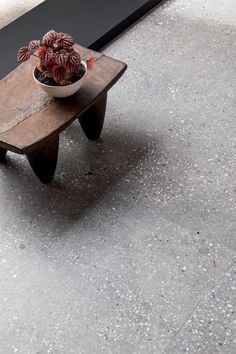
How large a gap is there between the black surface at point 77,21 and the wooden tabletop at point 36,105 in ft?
1.68

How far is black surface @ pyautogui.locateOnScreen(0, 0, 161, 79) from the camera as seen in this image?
285 centimetres

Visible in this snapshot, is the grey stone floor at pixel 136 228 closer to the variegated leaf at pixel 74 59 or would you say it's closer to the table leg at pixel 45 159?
the table leg at pixel 45 159

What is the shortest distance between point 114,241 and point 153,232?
141mm

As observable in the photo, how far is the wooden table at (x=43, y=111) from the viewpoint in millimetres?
2029

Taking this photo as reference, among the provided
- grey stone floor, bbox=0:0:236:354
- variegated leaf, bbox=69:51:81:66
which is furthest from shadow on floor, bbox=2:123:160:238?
variegated leaf, bbox=69:51:81:66

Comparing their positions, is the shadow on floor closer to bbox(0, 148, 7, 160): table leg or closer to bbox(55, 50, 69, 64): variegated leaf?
bbox(0, 148, 7, 160): table leg

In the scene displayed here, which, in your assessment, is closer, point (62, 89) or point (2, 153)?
point (62, 89)

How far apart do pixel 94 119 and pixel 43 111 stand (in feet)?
0.93

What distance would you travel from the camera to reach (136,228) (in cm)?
209

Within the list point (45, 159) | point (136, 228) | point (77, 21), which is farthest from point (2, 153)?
point (77, 21)

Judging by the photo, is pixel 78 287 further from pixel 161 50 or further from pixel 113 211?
pixel 161 50

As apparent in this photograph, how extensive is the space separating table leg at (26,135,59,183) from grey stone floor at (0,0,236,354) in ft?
0.19

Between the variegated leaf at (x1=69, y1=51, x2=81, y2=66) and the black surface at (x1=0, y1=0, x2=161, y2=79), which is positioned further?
the black surface at (x1=0, y1=0, x2=161, y2=79)

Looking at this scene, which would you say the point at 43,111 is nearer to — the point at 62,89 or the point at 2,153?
the point at 62,89
